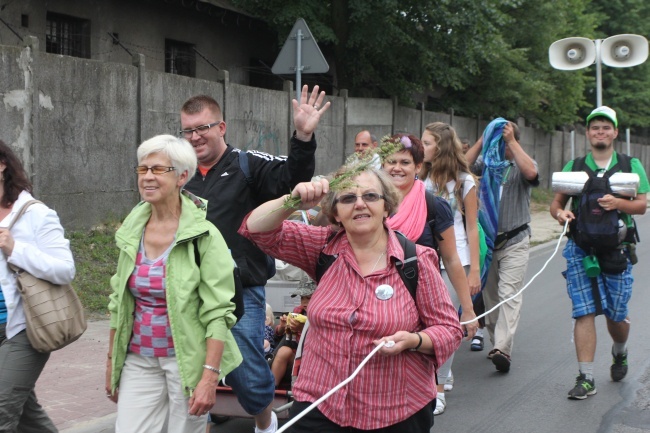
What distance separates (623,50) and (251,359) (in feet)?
24.0

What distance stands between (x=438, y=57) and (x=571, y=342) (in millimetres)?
14068

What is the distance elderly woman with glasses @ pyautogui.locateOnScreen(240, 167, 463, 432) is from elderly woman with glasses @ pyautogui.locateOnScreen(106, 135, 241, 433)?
37 cm

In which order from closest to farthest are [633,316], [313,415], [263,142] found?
[313,415] → [633,316] → [263,142]

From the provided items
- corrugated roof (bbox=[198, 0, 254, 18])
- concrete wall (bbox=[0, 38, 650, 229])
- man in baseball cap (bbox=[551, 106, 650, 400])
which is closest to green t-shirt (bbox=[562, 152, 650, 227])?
man in baseball cap (bbox=[551, 106, 650, 400])

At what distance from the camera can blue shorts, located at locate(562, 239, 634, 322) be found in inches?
268

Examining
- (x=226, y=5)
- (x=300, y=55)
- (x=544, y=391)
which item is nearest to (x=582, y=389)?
(x=544, y=391)

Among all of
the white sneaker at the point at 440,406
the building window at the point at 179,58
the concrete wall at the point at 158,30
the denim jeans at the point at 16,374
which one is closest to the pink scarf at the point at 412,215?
the white sneaker at the point at 440,406

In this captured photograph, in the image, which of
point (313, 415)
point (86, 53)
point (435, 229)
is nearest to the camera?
point (313, 415)

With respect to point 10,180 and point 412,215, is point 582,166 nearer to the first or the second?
point 412,215

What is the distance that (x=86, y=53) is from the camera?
59.4 ft

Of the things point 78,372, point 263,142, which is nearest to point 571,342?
point 78,372

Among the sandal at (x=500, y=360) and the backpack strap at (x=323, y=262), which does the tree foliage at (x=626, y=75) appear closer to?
the sandal at (x=500, y=360)

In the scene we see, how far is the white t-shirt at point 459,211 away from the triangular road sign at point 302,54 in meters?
4.27

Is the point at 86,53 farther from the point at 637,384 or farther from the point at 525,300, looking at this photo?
the point at 637,384
